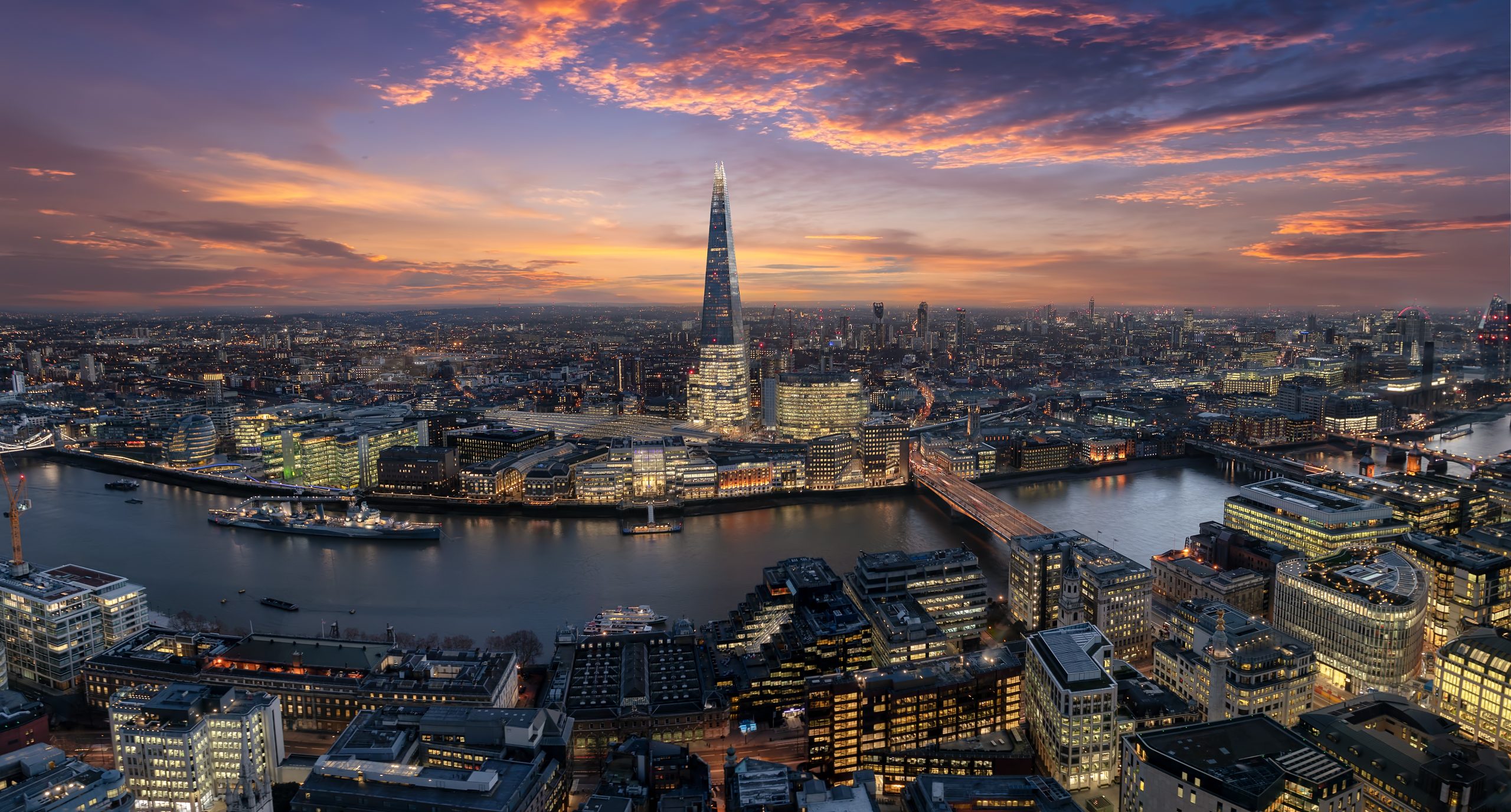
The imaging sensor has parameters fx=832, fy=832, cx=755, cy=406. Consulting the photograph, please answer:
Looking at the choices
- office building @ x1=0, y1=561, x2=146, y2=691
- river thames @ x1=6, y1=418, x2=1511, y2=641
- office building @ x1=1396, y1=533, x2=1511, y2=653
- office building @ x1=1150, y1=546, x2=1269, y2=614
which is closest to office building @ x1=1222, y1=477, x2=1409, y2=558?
→ river thames @ x1=6, y1=418, x2=1511, y2=641

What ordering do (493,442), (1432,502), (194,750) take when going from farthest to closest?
1. (493,442)
2. (1432,502)
3. (194,750)

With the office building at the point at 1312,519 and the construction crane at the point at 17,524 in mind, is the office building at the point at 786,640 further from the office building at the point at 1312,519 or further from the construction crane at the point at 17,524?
the construction crane at the point at 17,524

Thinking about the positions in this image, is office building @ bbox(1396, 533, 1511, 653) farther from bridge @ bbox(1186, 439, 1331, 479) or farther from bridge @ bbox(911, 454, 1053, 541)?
bridge @ bbox(1186, 439, 1331, 479)

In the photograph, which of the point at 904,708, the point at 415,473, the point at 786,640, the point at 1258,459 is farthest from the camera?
the point at 1258,459

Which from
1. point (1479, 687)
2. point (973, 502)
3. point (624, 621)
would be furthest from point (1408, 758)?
point (973, 502)

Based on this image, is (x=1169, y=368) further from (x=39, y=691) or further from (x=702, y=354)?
(x=39, y=691)

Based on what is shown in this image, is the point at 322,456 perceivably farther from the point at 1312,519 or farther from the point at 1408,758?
the point at 1408,758

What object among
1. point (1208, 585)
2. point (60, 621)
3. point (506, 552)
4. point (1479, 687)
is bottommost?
point (506, 552)
